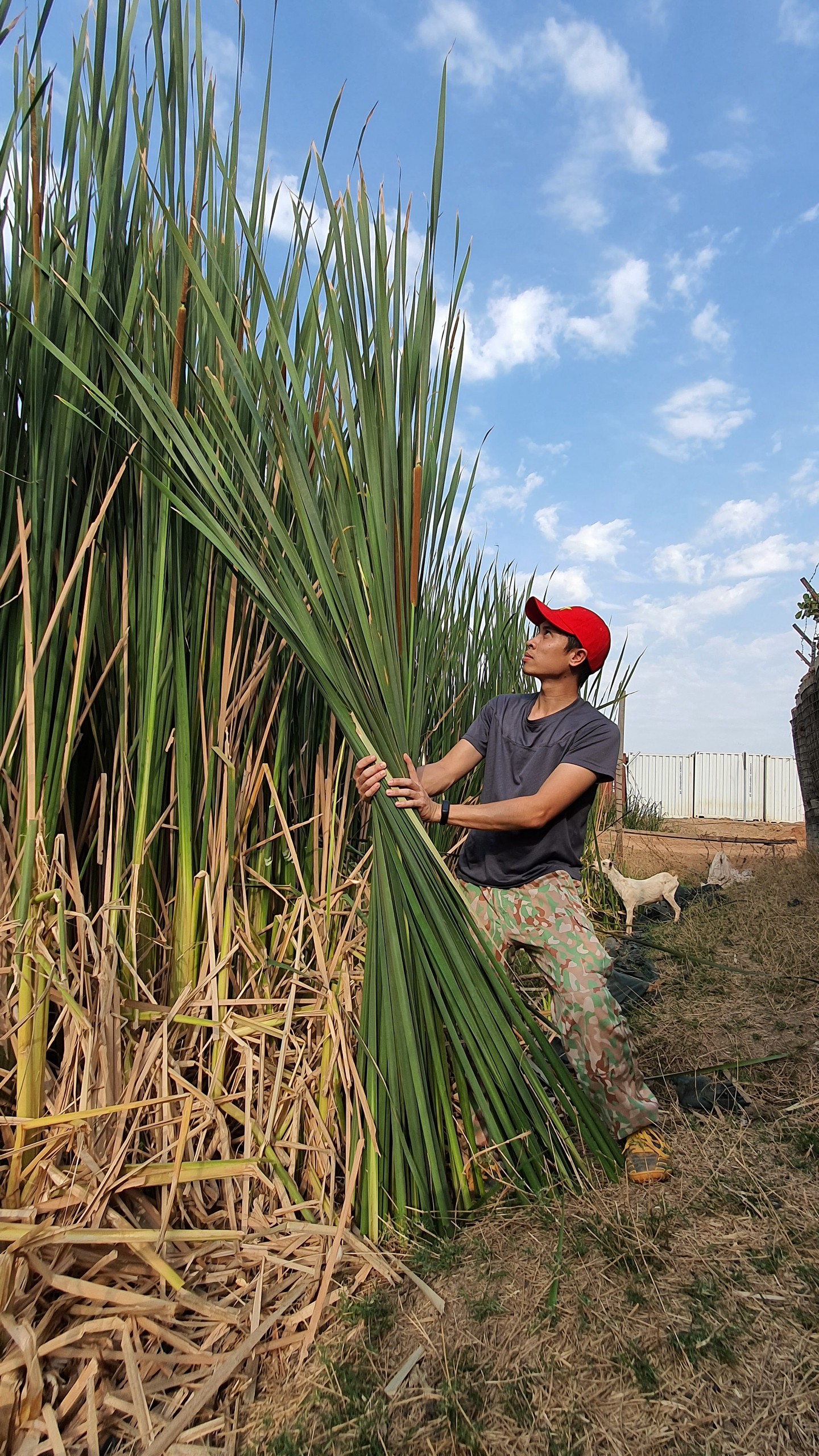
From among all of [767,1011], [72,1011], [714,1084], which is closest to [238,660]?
[72,1011]

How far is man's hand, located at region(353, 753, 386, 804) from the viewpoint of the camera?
1.38 m

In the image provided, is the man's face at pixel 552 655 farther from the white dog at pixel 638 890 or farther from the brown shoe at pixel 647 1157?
the white dog at pixel 638 890

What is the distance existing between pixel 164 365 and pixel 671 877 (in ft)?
14.0

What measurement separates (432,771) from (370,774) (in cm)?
46

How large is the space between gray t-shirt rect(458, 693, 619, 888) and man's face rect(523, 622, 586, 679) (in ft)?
0.32

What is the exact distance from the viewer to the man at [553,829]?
1.63m

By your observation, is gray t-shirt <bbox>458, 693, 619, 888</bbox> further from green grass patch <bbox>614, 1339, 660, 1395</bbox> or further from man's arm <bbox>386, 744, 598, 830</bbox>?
green grass patch <bbox>614, 1339, 660, 1395</bbox>

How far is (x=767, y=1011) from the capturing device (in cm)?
277

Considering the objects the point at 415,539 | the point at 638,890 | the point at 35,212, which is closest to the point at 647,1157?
the point at 415,539

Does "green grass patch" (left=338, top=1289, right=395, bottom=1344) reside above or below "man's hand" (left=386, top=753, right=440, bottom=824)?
below

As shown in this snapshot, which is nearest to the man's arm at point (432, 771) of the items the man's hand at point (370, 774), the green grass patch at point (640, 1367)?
the man's hand at point (370, 774)

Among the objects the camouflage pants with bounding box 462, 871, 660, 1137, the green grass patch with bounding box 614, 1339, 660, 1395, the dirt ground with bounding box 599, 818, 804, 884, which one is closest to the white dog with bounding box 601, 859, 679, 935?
the dirt ground with bounding box 599, 818, 804, 884

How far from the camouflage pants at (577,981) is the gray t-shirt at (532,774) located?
0.05 meters

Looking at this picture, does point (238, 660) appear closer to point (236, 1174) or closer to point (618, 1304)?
point (236, 1174)
